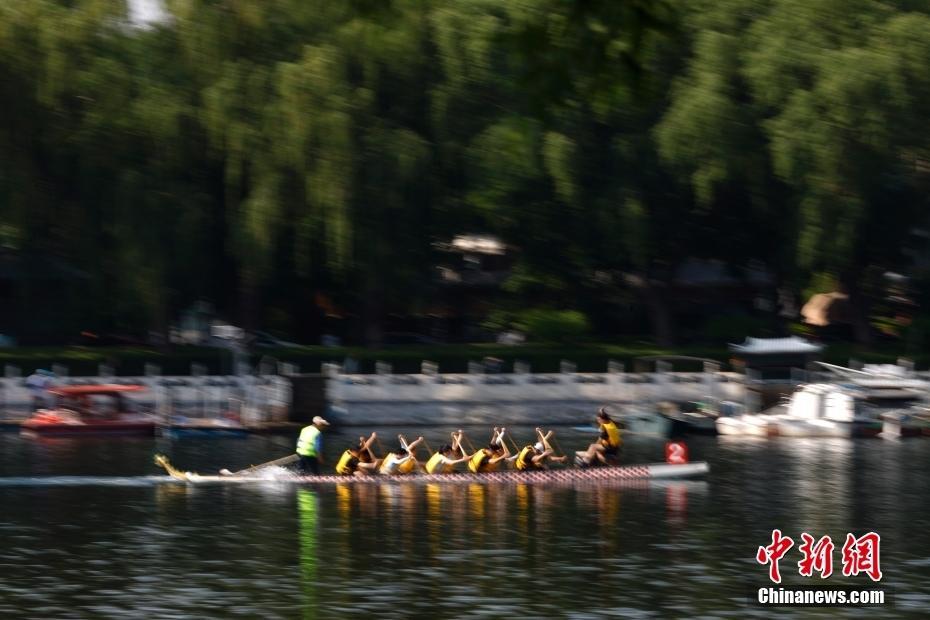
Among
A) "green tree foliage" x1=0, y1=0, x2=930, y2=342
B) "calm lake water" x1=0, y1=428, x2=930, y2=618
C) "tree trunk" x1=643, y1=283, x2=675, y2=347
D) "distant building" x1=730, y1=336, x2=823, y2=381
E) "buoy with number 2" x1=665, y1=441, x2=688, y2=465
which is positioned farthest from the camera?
"tree trunk" x1=643, y1=283, x2=675, y2=347

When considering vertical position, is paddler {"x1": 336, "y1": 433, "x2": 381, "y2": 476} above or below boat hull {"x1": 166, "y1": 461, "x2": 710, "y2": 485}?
above

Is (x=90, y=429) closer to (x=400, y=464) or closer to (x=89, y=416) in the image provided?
(x=89, y=416)

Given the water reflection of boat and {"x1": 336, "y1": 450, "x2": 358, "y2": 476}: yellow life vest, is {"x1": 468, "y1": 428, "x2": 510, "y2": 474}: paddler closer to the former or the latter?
{"x1": 336, "y1": 450, "x2": 358, "y2": 476}: yellow life vest

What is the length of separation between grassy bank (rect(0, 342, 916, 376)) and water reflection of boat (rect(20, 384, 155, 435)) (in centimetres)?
592

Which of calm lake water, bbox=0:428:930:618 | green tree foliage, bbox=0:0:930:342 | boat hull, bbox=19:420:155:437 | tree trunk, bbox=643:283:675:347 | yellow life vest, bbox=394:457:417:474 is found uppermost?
green tree foliage, bbox=0:0:930:342

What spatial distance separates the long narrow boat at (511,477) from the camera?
39562 millimetres

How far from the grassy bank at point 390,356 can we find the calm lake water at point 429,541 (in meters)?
15.2

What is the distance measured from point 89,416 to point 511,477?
1958cm

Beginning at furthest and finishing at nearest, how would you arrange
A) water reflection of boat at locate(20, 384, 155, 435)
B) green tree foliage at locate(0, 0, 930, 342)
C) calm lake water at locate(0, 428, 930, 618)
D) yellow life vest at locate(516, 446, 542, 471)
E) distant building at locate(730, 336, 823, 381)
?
distant building at locate(730, 336, 823, 381), green tree foliage at locate(0, 0, 930, 342), water reflection of boat at locate(20, 384, 155, 435), yellow life vest at locate(516, 446, 542, 471), calm lake water at locate(0, 428, 930, 618)

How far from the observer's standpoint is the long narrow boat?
130 feet

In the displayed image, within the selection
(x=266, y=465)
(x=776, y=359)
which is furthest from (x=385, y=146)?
(x=266, y=465)

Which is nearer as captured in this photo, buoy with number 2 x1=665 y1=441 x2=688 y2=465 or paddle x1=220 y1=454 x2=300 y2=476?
paddle x1=220 y1=454 x2=300 y2=476

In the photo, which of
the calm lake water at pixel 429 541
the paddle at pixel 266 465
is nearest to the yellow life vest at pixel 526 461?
the calm lake water at pixel 429 541

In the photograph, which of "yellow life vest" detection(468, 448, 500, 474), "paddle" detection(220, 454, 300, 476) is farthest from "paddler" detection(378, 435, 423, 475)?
"paddle" detection(220, 454, 300, 476)
